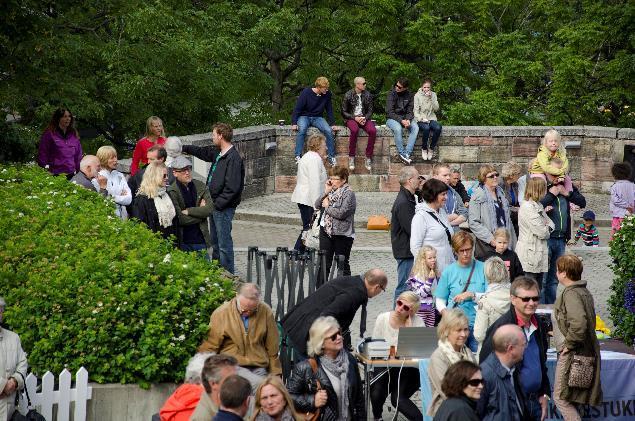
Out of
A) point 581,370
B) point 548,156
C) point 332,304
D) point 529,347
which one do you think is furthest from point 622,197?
point 332,304

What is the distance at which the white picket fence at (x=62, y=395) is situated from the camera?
1079 cm

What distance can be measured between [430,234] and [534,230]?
65.9 inches

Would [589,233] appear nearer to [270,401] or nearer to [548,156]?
[548,156]

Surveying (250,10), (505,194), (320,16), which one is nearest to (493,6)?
(320,16)

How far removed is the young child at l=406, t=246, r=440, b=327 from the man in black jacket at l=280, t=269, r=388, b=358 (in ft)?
4.43

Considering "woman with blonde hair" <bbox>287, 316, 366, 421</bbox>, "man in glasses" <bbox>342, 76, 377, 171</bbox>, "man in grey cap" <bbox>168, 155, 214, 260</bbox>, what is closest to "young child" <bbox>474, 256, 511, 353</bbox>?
"woman with blonde hair" <bbox>287, 316, 366, 421</bbox>

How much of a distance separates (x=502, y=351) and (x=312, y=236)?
5719 millimetres

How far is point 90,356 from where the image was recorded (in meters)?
11.1

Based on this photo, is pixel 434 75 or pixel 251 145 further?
pixel 434 75

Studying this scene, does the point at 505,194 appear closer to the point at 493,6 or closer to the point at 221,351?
the point at 221,351

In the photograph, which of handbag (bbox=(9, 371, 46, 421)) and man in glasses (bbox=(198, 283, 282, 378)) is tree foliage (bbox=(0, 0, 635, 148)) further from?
handbag (bbox=(9, 371, 46, 421))

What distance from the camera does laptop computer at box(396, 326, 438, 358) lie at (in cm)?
1194

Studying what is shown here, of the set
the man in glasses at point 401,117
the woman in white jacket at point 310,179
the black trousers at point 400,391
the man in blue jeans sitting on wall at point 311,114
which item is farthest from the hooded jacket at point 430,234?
the man in glasses at point 401,117

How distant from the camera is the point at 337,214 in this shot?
1552 cm
